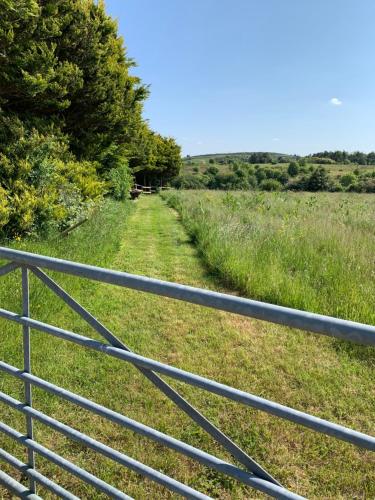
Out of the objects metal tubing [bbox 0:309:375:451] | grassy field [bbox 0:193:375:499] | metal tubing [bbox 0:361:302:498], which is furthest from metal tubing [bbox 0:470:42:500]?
metal tubing [bbox 0:309:375:451]

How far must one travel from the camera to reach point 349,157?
83.6m

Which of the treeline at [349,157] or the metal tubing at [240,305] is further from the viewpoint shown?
the treeline at [349,157]

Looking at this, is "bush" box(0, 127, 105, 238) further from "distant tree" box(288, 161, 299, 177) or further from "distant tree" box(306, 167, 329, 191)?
"distant tree" box(288, 161, 299, 177)

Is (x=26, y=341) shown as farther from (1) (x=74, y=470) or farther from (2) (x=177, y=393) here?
(2) (x=177, y=393)

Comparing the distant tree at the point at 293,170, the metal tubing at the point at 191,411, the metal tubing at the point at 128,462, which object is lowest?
the metal tubing at the point at 128,462

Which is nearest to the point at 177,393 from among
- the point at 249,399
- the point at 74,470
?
the point at 249,399

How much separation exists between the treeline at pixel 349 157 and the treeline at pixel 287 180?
22414 millimetres

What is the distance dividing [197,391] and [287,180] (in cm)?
5136

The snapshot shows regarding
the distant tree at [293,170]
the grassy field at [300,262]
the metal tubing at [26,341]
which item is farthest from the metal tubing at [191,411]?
the distant tree at [293,170]

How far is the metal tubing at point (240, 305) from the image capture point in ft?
3.39

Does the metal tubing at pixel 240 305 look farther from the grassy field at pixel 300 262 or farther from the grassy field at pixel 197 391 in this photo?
the grassy field at pixel 300 262

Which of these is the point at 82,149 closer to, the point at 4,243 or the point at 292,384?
the point at 4,243

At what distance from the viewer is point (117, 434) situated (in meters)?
2.89

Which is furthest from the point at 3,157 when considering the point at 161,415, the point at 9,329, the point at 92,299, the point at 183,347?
the point at 161,415
